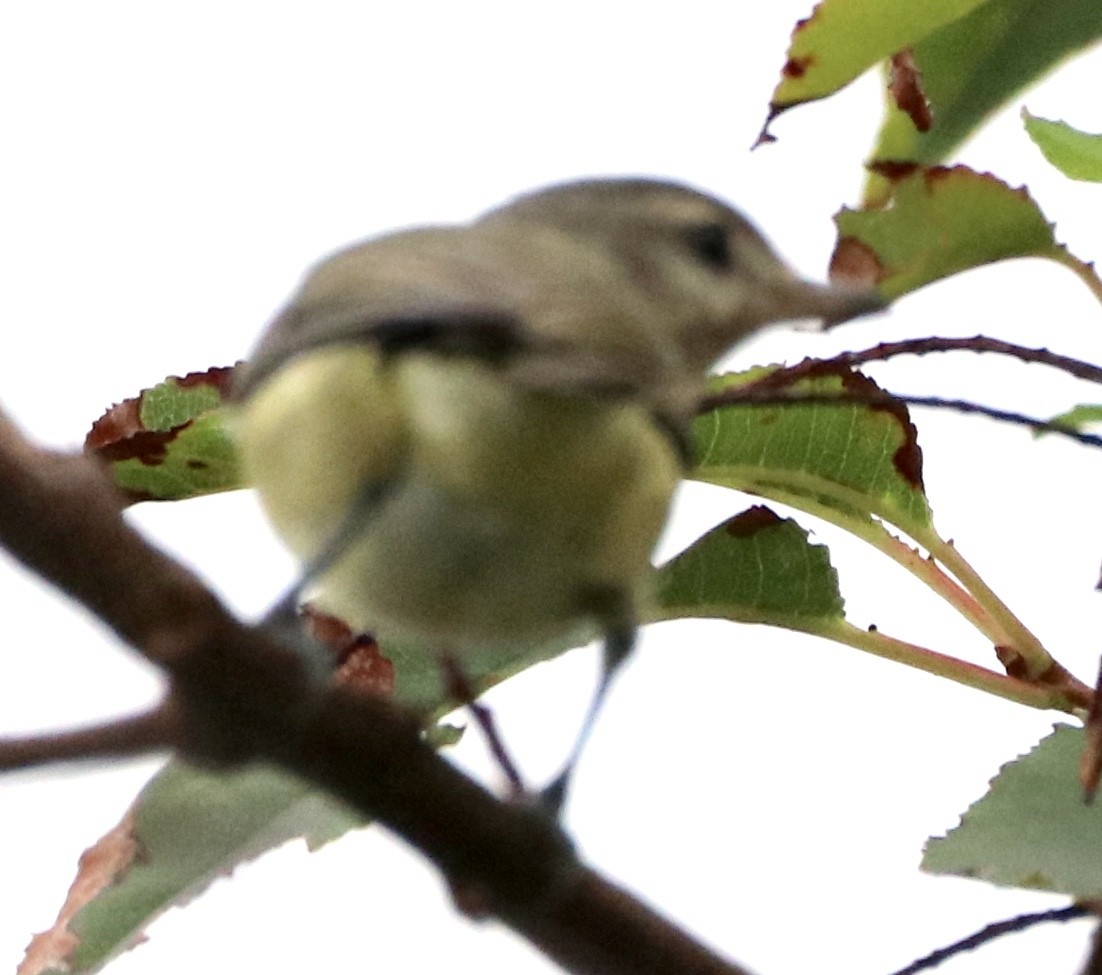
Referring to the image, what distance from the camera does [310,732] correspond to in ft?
2.20

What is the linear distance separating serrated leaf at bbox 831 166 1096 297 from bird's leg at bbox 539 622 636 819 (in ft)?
0.97

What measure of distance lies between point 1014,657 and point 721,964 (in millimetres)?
485

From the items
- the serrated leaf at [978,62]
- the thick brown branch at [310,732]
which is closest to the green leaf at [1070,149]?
the serrated leaf at [978,62]

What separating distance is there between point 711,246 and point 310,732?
0.71 m

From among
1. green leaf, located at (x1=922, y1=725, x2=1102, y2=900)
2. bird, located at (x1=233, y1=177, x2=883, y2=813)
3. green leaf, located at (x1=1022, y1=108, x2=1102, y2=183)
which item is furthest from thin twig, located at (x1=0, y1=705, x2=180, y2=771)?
green leaf, located at (x1=1022, y1=108, x2=1102, y2=183)

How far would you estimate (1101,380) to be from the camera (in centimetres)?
93

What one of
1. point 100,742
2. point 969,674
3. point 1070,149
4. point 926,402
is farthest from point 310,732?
point 1070,149

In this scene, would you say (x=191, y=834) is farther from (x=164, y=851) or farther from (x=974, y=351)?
(x=974, y=351)

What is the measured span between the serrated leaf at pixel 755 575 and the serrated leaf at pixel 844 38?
0.90ft

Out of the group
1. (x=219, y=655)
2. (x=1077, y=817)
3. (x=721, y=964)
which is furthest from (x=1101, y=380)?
(x=219, y=655)

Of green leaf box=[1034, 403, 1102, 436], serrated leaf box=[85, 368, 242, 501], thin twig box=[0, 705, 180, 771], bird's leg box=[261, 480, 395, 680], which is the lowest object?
thin twig box=[0, 705, 180, 771]

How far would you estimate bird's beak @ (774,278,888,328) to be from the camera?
46.1 inches

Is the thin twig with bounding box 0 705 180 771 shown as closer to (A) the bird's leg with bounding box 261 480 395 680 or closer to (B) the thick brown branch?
(B) the thick brown branch

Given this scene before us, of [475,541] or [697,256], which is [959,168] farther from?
[475,541]
